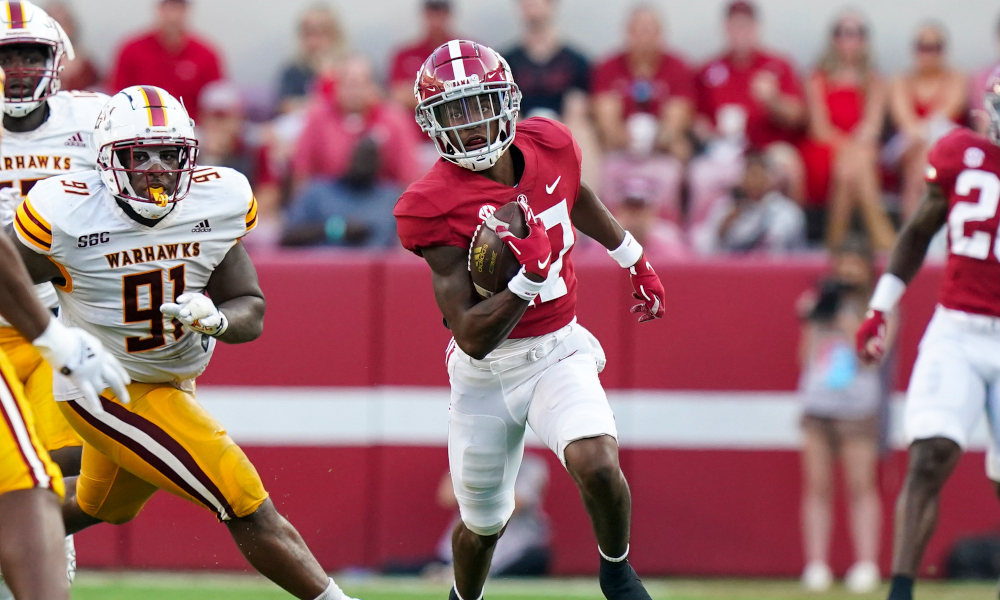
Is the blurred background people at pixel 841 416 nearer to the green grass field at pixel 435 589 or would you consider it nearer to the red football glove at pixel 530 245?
the green grass field at pixel 435 589

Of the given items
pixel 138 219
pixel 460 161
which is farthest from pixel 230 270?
pixel 460 161

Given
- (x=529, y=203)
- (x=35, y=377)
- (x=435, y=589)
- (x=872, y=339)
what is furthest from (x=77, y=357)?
(x=435, y=589)

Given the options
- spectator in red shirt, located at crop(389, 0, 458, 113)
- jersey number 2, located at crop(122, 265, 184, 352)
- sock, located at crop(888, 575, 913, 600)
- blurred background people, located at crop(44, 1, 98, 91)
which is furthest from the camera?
spectator in red shirt, located at crop(389, 0, 458, 113)

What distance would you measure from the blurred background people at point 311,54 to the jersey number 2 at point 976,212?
517 cm

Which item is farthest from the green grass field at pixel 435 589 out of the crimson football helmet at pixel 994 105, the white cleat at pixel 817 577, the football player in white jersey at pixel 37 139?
the crimson football helmet at pixel 994 105

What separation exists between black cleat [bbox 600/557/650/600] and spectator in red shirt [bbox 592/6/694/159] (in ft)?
15.2

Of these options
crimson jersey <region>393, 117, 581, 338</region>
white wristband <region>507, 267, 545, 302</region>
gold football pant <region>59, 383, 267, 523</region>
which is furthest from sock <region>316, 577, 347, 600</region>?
white wristband <region>507, 267, 545, 302</region>

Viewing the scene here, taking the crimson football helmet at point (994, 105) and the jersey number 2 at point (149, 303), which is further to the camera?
the crimson football helmet at point (994, 105)

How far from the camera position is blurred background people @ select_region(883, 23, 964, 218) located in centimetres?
841

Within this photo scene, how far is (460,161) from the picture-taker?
13.9 feet

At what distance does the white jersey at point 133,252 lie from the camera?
160 inches

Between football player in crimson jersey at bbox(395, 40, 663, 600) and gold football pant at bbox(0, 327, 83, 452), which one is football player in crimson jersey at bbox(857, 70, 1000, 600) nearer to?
football player in crimson jersey at bbox(395, 40, 663, 600)

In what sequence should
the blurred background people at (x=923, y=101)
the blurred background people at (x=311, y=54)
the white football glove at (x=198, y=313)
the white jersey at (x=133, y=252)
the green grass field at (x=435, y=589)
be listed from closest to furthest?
1. the white football glove at (x=198, y=313)
2. the white jersey at (x=133, y=252)
3. the green grass field at (x=435, y=589)
4. the blurred background people at (x=923, y=101)
5. the blurred background people at (x=311, y=54)

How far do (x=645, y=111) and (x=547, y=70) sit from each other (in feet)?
2.28
